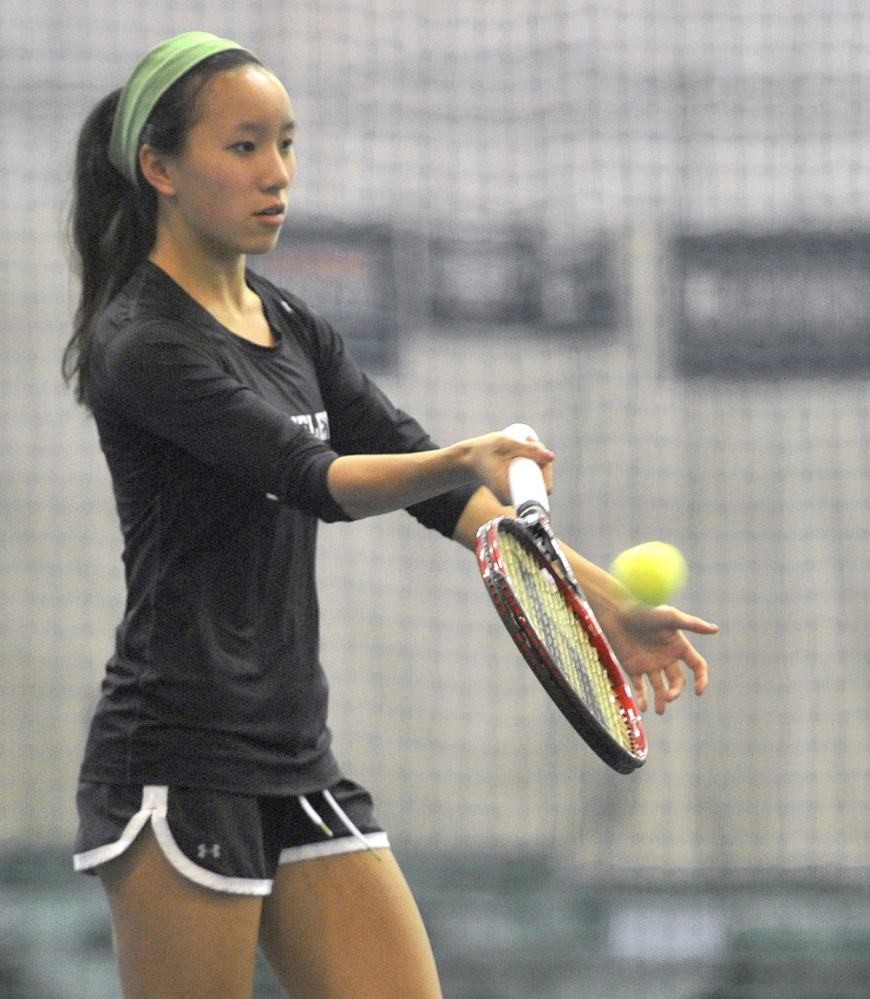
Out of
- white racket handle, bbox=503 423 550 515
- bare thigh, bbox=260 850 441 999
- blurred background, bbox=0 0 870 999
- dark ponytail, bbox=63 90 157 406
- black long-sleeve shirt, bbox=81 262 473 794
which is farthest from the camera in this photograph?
blurred background, bbox=0 0 870 999

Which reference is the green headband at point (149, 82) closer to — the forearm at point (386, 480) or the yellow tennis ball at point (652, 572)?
the forearm at point (386, 480)

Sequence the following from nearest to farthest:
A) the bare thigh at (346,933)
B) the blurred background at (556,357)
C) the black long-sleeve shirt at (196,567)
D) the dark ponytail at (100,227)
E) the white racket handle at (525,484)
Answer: the white racket handle at (525,484) < the black long-sleeve shirt at (196,567) < the bare thigh at (346,933) < the dark ponytail at (100,227) < the blurred background at (556,357)

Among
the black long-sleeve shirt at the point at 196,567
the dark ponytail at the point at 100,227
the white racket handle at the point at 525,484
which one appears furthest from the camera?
the dark ponytail at the point at 100,227

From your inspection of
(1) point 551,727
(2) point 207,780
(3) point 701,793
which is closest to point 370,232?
(1) point 551,727

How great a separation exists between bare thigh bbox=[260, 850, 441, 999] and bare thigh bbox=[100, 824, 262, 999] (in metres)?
0.10

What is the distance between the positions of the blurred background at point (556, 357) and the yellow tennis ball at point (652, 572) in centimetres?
244

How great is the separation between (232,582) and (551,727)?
268cm

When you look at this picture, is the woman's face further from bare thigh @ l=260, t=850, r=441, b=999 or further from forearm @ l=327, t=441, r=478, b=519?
bare thigh @ l=260, t=850, r=441, b=999

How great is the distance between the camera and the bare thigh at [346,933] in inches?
77.0

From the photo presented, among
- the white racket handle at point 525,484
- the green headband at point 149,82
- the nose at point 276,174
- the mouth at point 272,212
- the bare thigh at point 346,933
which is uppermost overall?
the green headband at point 149,82

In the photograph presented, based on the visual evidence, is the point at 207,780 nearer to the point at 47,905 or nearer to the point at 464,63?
the point at 47,905

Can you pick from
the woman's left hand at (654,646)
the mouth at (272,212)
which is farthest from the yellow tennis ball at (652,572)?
the mouth at (272,212)

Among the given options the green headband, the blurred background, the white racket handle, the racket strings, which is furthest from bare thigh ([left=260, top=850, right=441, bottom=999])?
the blurred background

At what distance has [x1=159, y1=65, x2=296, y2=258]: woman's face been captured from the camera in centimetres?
196
